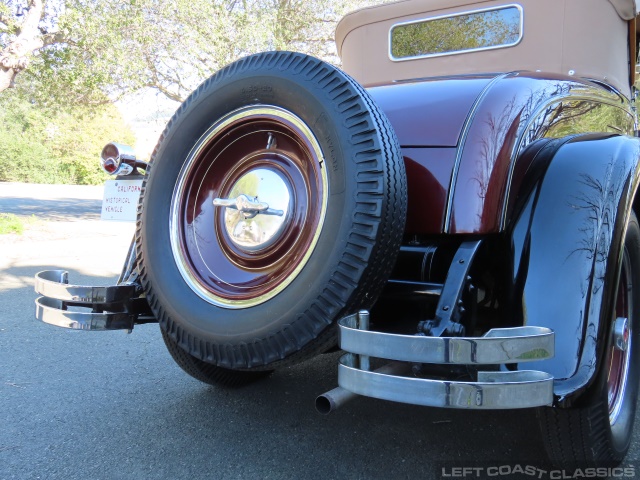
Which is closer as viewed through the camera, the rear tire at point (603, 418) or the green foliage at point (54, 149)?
the rear tire at point (603, 418)

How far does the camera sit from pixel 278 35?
993 cm

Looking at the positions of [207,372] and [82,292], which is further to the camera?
[207,372]

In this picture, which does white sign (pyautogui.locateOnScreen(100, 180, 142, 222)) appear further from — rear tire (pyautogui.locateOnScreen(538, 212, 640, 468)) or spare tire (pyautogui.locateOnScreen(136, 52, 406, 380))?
rear tire (pyautogui.locateOnScreen(538, 212, 640, 468))

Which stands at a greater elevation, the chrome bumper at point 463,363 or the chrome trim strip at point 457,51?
the chrome trim strip at point 457,51

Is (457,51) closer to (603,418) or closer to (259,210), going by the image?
(259,210)

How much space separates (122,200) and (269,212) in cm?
94

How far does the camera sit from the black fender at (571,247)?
Answer: 1.54 metres

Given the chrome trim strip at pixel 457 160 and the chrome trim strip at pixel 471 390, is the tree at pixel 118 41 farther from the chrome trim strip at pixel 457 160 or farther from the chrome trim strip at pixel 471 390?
the chrome trim strip at pixel 471 390

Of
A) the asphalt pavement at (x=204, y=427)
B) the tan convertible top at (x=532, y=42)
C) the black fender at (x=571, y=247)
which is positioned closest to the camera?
the black fender at (x=571, y=247)

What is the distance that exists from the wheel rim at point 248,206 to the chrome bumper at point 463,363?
39cm

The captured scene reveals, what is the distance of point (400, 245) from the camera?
1.61 metres

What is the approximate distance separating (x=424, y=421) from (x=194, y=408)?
1.02 metres

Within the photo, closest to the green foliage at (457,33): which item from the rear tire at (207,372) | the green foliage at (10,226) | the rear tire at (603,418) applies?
the rear tire at (603,418)

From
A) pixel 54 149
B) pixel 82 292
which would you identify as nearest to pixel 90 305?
pixel 82 292
